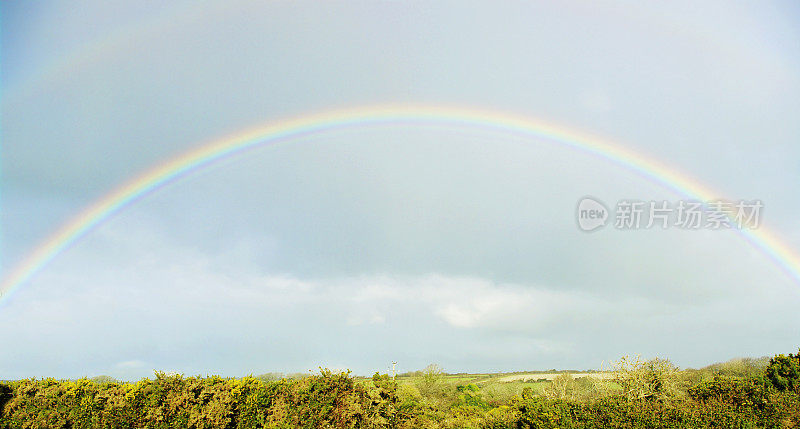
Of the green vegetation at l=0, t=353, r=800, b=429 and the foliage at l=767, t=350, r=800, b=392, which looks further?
the foliage at l=767, t=350, r=800, b=392

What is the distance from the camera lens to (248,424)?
61.9ft

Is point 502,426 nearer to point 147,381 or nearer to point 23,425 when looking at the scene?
point 147,381

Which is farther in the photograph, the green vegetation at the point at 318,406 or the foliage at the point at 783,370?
the foliage at the point at 783,370

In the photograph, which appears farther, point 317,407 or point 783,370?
point 783,370

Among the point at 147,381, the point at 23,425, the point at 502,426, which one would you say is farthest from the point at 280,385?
the point at 23,425

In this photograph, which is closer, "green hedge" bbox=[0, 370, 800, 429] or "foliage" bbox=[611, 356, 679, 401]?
"green hedge" bbox=[0, 370, 800, 429]

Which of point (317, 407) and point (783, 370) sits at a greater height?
point (783, 370)

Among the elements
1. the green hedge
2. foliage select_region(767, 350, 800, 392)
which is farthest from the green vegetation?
foliage select_region(767, 350, 800, 392)

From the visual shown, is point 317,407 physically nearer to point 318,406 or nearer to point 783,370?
point 318,406

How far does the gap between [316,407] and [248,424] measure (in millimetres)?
3124

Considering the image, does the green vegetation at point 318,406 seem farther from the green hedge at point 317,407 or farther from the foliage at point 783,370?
the foliage at point 783,370

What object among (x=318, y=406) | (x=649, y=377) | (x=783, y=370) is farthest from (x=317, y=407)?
(x=783, y=370)

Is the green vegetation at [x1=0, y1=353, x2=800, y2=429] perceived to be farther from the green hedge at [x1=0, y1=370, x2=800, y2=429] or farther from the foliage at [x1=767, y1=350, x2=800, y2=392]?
the foliage at [x1=767, y1=350, x2=800, y2=392]

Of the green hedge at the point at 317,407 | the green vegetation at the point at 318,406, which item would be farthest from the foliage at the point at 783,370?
the green hedge at the point at 317,407
